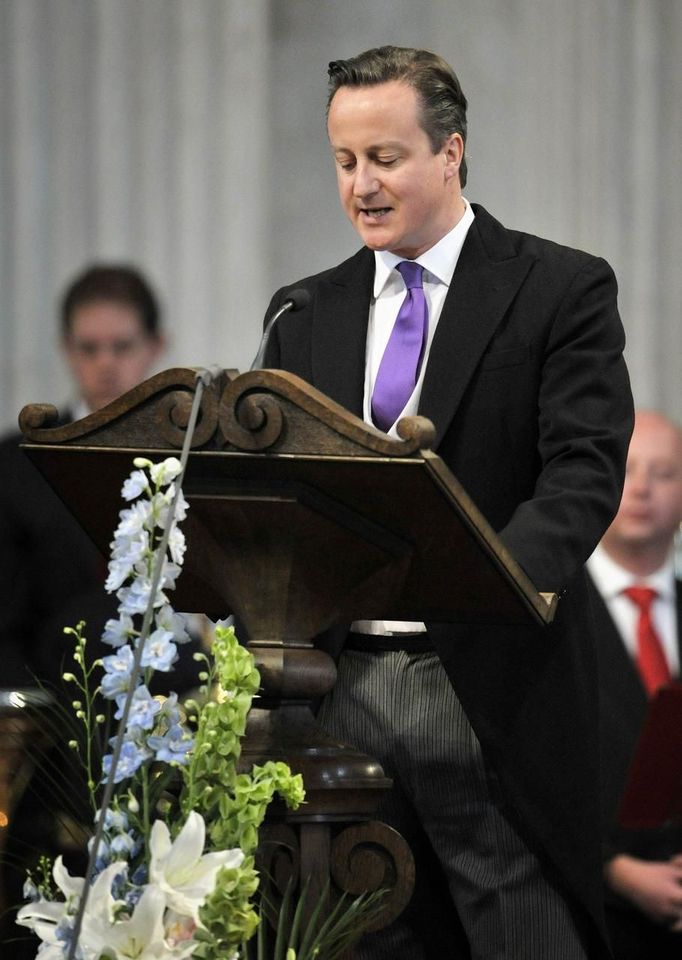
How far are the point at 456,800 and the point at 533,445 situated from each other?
50 centimetres

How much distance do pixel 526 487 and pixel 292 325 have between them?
45 cm

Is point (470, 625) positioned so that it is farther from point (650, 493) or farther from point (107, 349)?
point (650, 493)

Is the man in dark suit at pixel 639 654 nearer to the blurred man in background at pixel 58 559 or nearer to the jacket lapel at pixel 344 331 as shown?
the blurred man in background at pixel 58 559

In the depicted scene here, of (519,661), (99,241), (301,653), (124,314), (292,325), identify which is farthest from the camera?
(99,241)

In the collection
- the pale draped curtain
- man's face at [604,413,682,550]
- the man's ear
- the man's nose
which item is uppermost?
the pale draped curtain

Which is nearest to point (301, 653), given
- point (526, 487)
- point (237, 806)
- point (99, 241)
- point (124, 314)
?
point (237, 806)

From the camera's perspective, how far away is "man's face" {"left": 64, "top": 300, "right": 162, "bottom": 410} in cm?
479

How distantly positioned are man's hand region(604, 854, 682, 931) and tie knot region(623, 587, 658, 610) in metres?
0.99

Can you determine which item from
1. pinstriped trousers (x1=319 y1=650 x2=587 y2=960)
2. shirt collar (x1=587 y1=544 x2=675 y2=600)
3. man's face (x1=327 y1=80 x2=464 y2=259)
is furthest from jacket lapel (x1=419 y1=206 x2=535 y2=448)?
shirt collar (x1=587 y1=544 x2=675 y2=600)

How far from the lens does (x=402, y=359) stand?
2.46 m

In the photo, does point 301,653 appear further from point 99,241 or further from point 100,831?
point 99,241

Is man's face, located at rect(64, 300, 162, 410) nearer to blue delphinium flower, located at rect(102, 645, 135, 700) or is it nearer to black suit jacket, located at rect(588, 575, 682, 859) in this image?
black suit jacket, located at rect(588, 575, 682, 859)

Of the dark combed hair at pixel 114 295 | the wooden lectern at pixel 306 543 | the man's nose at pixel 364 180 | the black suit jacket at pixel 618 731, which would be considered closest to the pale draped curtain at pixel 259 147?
the dark combed hair at pixel 114 295

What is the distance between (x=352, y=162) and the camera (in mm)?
2414
